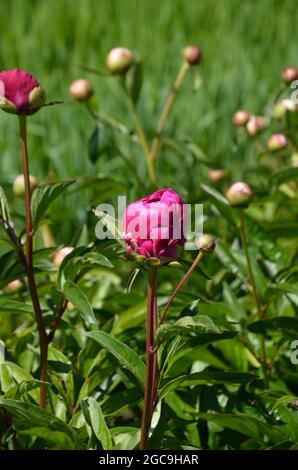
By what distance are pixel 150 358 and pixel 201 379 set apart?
0.10 meters

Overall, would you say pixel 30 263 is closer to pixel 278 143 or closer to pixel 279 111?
pixel 278 143

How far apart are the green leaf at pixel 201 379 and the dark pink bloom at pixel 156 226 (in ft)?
0.55

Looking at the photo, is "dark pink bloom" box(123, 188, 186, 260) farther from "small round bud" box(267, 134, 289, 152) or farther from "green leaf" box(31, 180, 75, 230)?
"small round bud" box(267, 134, 289, 152)

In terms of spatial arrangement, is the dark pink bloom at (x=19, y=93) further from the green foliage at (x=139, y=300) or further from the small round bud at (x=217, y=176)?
the small round bud at (x=217, y=176)

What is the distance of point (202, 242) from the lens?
2.97 ft

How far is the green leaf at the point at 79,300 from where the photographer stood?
36.4 inches

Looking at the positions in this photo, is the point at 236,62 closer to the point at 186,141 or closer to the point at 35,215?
the point at 186,141

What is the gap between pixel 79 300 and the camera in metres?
0.95

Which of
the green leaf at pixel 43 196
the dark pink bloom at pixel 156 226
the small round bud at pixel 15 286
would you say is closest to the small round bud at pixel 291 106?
the small round bud at pixel 15 286

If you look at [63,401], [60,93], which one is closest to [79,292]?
[63,401]

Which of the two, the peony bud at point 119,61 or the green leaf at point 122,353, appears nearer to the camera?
the green leaf at point 122,353

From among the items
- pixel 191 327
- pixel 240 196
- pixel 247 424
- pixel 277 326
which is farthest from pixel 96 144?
pixel 191 327

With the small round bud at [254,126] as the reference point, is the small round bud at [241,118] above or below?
above
